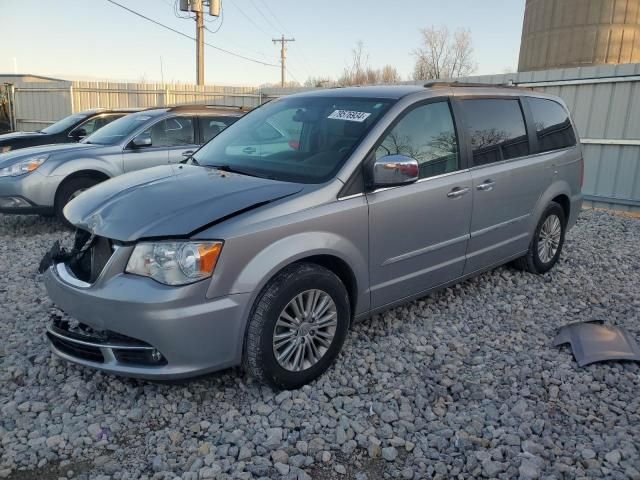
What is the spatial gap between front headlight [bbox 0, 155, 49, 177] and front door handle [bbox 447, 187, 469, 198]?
5.44 metres

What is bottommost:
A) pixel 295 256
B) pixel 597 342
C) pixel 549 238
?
pixel 597 342

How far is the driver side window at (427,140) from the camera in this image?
375cm

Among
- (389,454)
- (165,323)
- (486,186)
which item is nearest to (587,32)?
(486,186)

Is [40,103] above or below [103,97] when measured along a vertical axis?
below

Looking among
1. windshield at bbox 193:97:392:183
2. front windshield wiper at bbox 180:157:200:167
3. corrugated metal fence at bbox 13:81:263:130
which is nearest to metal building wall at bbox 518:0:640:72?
corrugated metal fence at bbox 13:81:263:130

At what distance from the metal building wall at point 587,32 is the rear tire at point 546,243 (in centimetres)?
1592

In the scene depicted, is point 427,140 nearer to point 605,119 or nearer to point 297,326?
point 297,326

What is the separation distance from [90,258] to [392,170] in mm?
1910

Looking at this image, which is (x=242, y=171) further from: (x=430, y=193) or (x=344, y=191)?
(x=430, y=193)

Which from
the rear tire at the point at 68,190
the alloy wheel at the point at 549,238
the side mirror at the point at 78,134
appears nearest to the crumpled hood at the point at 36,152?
the rear tire at the point at 68,190

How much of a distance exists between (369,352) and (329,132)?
1580 mm

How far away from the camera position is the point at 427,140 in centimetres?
400

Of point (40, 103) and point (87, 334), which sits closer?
point (87, 334)

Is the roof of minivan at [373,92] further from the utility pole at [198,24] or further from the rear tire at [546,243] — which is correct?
the utility pole at [198,24]
